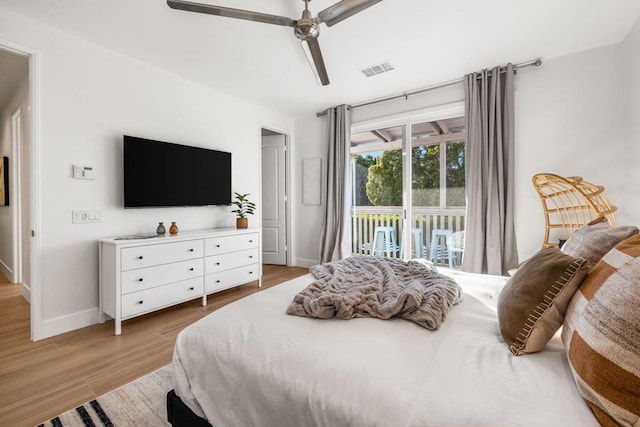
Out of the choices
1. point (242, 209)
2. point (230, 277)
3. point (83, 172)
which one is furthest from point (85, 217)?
point (242, 209)

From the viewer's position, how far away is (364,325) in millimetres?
1114

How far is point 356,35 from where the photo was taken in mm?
2447

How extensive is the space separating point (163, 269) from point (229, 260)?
0.75 m

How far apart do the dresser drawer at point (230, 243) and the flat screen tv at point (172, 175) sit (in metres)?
0.55

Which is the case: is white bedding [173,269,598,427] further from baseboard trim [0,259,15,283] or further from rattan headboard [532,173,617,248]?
baseboard trim [0,259,15,283]

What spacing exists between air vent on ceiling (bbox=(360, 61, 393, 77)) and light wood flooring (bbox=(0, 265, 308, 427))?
3.10 metres

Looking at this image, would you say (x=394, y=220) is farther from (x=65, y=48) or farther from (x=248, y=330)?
(x=65, y=48)

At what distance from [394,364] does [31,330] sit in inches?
117

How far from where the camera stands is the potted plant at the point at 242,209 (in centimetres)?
363

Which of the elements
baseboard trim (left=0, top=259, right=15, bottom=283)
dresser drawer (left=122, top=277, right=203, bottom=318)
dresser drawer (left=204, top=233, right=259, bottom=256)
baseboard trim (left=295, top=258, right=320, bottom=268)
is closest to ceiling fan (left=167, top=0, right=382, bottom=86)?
dresser drawer (left=204, top=233, right=259, bottom=256)

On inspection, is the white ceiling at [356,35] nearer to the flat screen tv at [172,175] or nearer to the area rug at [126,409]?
the flat screen tv at [172,175]

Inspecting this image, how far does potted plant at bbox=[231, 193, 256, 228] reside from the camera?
3625mm

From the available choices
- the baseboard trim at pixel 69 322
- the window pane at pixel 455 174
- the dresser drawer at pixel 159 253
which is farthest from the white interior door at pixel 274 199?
the baseboard trim at pixel 69 322

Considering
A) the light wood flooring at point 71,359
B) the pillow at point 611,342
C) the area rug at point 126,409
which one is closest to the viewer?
the pillow at point 611,342
